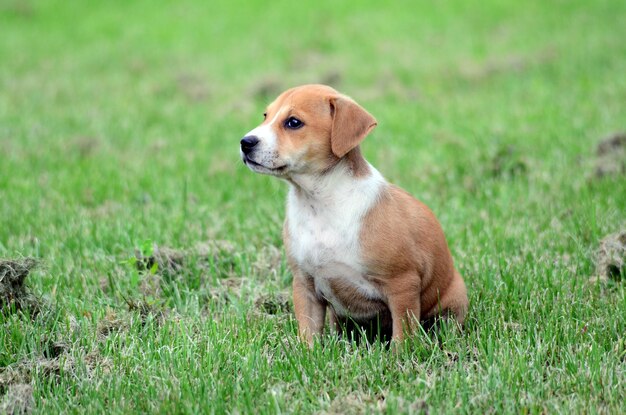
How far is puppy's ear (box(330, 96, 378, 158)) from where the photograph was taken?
4.15 meters

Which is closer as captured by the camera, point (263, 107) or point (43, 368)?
point (43, 368)

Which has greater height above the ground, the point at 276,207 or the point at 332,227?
the point at 332,227

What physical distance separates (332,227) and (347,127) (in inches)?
20.1

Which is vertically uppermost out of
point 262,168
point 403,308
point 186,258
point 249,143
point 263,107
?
point 249,143

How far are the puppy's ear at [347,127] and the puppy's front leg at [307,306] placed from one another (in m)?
0.71

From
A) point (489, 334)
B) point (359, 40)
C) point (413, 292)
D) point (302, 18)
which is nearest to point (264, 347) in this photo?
point (413, 292)

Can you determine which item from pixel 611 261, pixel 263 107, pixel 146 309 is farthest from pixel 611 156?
pixel 263 107

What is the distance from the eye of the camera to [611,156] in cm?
759

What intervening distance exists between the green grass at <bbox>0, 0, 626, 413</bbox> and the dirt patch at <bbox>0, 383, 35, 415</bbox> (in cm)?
7

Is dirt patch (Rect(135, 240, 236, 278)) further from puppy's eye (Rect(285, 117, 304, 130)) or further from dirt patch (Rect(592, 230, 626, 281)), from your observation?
dirt patch (Rect(592, 230, 626, 281))

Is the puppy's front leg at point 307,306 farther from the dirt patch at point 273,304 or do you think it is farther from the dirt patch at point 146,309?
the dirt patch at point 146,309

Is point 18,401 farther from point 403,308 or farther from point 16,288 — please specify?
point 403,308

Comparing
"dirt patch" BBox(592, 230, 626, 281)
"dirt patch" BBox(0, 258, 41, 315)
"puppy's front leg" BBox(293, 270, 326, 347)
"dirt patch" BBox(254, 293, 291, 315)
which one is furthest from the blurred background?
"puppy's front leg" BBox(293, 270, 326, 347)

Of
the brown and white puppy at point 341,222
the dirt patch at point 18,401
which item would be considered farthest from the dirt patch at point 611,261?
the dirt patch at point 18,401
